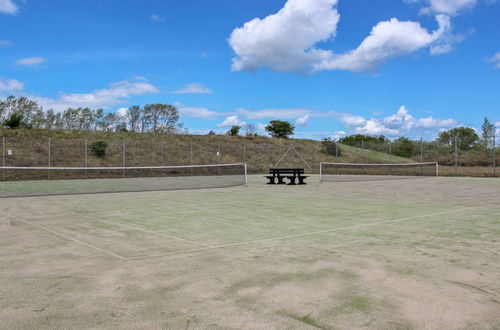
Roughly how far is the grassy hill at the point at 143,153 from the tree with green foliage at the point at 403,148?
78cm

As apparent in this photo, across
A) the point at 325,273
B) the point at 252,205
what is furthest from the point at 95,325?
the point at 252,205

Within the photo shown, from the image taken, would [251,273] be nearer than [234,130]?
Yes

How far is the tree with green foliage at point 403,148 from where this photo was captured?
36.7 m

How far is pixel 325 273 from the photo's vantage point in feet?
14.4

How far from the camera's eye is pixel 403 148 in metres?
37.1

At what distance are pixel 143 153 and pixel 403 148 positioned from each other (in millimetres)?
22154

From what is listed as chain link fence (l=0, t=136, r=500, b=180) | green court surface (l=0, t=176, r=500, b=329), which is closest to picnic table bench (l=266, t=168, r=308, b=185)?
chain link fence (l=0, t=136, r=500, b=180)

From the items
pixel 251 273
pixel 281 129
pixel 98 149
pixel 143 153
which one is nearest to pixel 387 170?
pixel 143 153

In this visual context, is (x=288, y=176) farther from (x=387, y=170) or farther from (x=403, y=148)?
(x=403, y=148)

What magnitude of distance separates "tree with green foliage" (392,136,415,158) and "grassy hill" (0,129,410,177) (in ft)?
2.56

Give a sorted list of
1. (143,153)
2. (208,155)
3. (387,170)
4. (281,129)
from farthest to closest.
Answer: (281,129)
(208,155)
(143,153)
(387,170)

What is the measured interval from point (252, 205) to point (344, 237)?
4.92 m

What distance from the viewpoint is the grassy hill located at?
3369cm

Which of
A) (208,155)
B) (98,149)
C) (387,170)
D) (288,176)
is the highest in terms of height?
(98,149)
